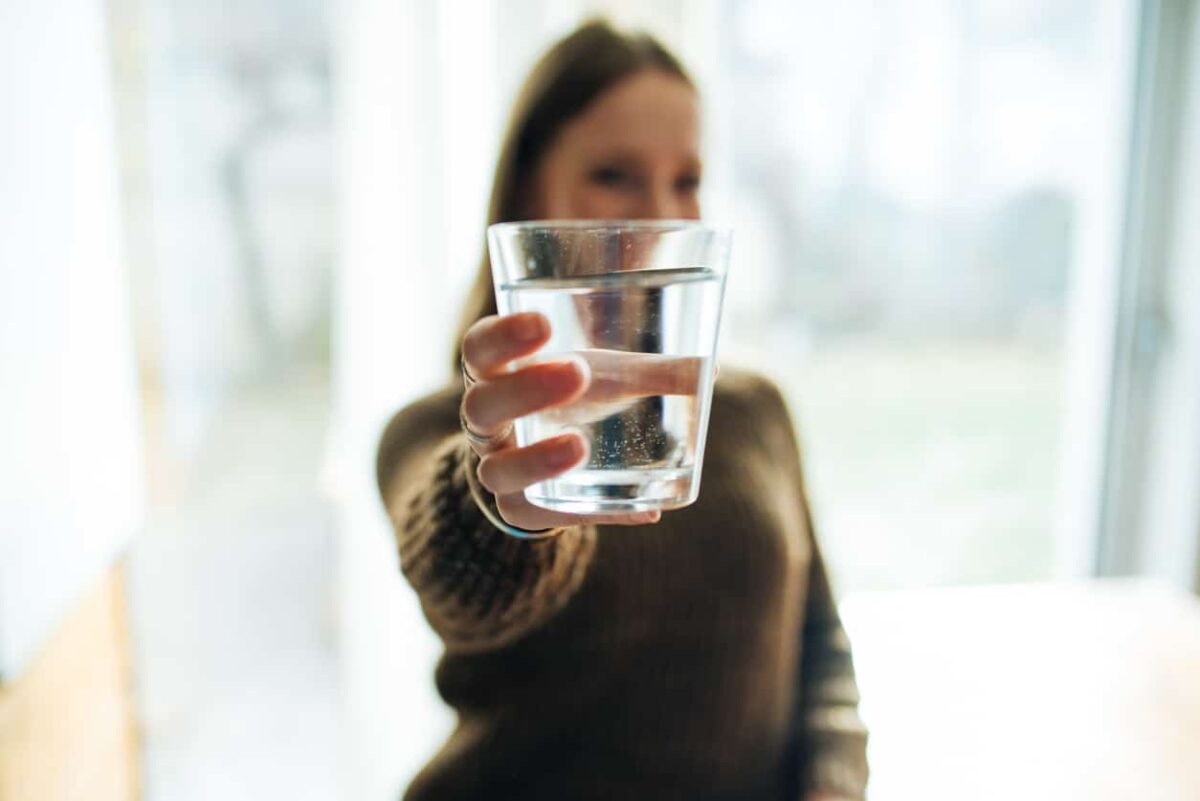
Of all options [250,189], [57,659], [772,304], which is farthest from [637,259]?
[772,304]

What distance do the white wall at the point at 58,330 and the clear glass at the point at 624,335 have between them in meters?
0.74

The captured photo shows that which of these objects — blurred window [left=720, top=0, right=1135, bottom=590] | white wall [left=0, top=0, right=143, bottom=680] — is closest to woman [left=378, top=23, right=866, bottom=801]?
white wall [left=0, top=0, right=143, bottom=680]

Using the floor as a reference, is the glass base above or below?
above

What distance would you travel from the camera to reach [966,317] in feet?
6.03

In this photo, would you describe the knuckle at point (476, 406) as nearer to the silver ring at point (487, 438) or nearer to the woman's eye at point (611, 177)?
the silver ring at point (487, 438)

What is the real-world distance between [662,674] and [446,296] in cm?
80

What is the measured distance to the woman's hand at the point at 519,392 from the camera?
37cm

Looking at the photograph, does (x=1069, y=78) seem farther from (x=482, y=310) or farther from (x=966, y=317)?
(x=482, y=310)

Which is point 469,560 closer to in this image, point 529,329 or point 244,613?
point 529,329

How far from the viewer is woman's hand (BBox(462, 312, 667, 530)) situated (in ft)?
1.20

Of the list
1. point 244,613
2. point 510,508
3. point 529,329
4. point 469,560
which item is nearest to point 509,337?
point 529,329

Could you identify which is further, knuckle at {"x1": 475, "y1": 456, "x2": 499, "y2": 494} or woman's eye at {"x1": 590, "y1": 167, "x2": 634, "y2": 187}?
woman's eye at {"x1": 590, "y1": 167, "x2": 634, "y2": 187}

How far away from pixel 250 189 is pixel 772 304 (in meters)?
0.96

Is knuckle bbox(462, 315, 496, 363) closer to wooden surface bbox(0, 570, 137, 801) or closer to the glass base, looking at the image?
the glass base
